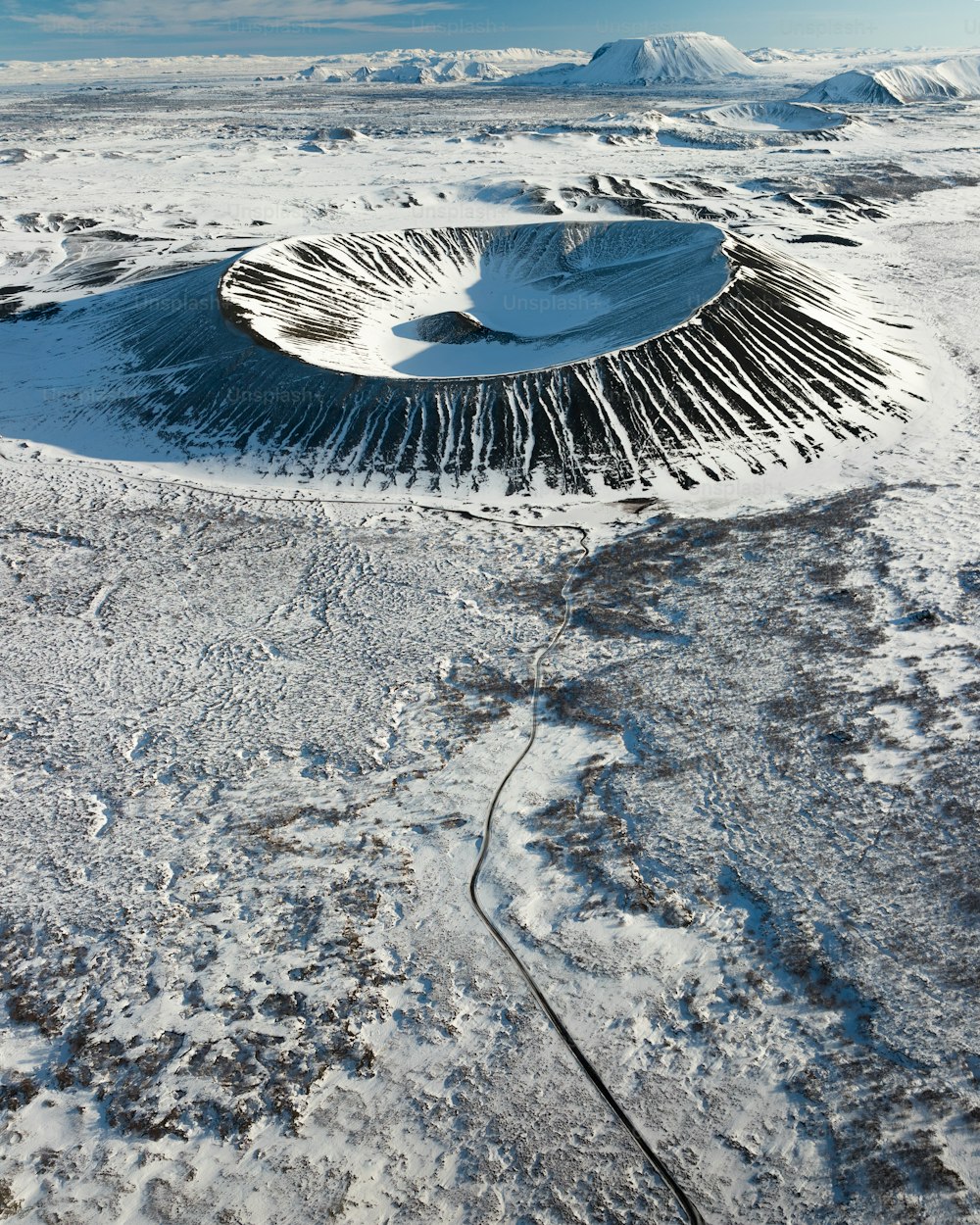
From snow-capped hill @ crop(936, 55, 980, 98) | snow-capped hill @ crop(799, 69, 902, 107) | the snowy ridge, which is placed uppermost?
snow-capped hill @ crop(936, 55, 980, 98)

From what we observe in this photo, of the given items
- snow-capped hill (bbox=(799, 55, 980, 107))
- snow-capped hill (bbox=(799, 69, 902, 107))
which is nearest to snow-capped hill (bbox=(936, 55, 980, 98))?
snow-capped hill (bbox=(799, 55, 980, 107))

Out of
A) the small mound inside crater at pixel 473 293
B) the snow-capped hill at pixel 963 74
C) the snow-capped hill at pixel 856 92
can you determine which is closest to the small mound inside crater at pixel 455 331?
the small mound inside crater at pixel 473 293

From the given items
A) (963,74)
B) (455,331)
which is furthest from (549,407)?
(963,74)

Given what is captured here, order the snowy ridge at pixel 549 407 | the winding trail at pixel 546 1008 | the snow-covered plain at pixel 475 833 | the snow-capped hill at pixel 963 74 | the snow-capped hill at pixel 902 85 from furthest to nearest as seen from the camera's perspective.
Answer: the snow-capped hill at pixel 963 74 < the snow-capped hill at pixel 902 85 < the snowy ridge at pixel 549 407 < the snow-covered plain at pixel 475 833 < the winding trail at pixel 546 1008

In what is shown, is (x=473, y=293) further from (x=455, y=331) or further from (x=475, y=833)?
(x=475, y=833)

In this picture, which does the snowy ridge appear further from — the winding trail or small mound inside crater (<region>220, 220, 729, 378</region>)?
the winding trail

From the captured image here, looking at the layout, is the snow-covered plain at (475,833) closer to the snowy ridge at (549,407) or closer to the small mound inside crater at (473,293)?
the snowy ridge at (549,407)
